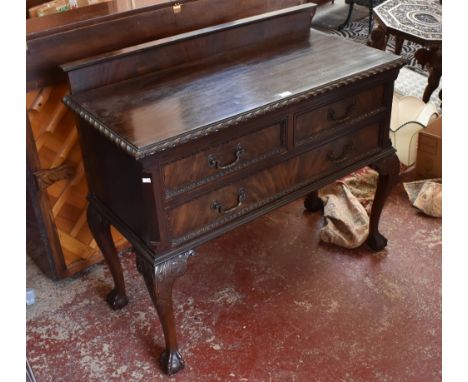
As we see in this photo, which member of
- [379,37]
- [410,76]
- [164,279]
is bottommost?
[410,76]

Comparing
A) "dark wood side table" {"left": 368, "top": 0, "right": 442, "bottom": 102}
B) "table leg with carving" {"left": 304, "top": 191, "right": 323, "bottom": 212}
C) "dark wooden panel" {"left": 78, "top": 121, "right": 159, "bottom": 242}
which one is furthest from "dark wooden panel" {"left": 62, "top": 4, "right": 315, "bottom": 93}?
"dark wood side table" {"left": 368, "top": 0, "right": 442, "bottom": 102}

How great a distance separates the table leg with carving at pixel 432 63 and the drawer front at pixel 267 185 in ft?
3.99

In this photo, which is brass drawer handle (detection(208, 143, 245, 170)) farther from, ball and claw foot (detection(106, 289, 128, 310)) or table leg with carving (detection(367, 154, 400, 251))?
ball and claw foot (detection(106, 289, 128, 310))

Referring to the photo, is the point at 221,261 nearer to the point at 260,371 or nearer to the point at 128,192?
the point at 260,371

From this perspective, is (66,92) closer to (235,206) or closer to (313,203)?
(235,206)

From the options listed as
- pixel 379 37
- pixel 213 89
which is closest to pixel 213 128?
pixel 213 89

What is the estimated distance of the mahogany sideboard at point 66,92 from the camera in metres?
1.85

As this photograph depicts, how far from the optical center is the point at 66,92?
77.1 inches

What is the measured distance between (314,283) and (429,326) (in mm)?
445

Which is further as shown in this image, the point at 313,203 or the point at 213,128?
the point at 313,203

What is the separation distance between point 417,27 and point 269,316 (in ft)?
5.82

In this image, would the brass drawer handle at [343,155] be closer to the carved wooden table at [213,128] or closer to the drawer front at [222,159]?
the carved wooden table at [213,128]

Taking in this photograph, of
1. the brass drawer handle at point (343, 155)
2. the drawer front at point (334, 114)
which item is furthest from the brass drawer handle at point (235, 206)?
the brass drawer handle at point (343, 155)

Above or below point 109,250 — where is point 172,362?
below
